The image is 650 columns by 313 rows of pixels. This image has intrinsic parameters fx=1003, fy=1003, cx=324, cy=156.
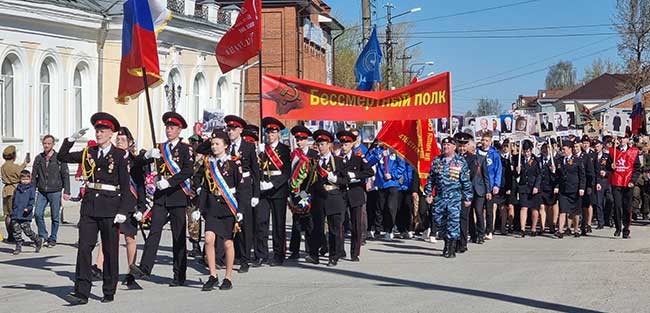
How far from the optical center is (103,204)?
413 inches

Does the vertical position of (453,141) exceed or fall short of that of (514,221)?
it exceeds it

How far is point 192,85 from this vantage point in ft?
124

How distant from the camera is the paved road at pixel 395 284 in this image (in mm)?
10148

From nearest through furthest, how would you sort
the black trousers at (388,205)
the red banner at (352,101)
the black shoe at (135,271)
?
the black shoe at (135,271), the red banner at (352,101), the black trousers at (388,205)

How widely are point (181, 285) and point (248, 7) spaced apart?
6.03 meters

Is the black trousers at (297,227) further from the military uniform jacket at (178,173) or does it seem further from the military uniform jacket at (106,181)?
the military uniform jacket at (106,181)

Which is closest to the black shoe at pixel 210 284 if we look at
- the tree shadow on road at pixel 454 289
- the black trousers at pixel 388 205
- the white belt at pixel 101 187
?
the white belt at pixel 101 187

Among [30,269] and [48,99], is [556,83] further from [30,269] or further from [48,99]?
[30,269]

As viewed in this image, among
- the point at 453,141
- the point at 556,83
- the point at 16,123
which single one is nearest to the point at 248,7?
the point at 453,141

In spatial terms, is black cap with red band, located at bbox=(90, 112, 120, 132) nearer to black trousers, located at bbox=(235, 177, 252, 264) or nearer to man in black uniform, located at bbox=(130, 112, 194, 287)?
man in black uniform, located at bbox=(130, 112, 194, 287)

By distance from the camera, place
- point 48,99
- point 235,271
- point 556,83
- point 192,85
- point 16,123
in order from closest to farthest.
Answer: point 235,271 → point 16,123 → point 48,99 → point 192,85 → point 556,83

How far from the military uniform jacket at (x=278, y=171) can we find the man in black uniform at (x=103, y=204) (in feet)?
10.9

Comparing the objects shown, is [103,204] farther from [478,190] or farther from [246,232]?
[478,190]

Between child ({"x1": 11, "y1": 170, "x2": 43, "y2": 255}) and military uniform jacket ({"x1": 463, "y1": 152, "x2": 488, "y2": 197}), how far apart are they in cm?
712
